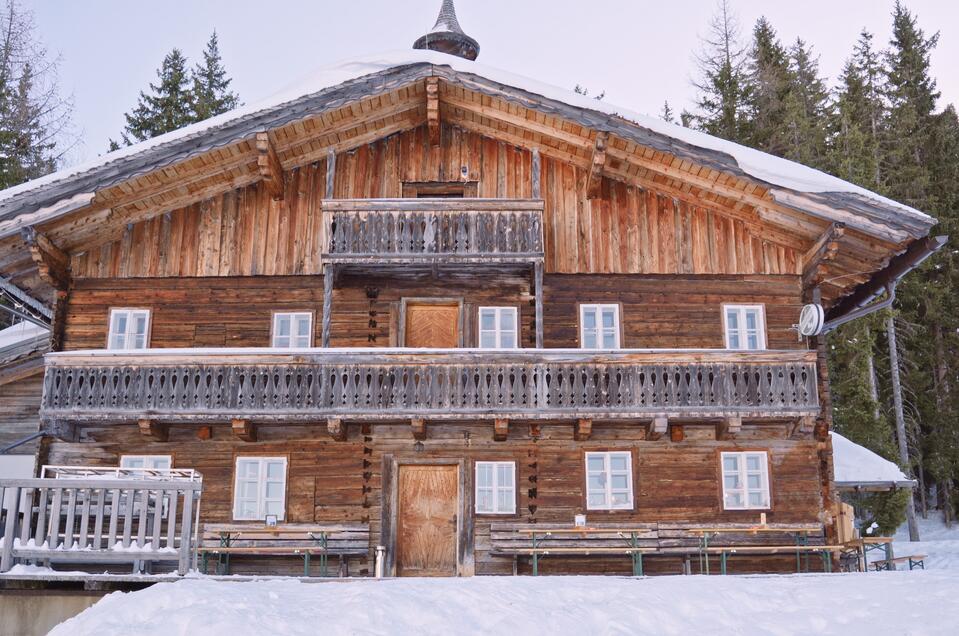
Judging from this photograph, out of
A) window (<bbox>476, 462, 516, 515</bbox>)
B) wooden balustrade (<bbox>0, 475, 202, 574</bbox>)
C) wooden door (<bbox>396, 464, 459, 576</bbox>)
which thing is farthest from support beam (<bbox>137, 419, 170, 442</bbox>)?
wooden balustrade (<bbox>0, 475, 202, 574</bbox>)

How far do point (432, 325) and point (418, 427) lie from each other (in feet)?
9.13

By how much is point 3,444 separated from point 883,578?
63.7ft

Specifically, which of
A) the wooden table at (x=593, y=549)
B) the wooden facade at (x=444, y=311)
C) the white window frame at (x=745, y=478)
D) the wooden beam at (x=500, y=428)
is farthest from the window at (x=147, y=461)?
the white window frame at (x=745, y=478)

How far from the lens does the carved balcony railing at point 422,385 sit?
19938 mm

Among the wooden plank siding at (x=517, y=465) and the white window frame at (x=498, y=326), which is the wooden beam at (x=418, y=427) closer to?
the wooden plank siding at (x=517, y=465)

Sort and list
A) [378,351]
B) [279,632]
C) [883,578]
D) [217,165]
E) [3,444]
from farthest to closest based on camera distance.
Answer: [3,444] → [217,165] → [378,351] → [883,578] → [279,632]

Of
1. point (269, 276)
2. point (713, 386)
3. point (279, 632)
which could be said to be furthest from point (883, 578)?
point (269, 276)

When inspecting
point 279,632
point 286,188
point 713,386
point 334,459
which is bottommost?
point 279,632

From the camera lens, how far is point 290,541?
797 inches

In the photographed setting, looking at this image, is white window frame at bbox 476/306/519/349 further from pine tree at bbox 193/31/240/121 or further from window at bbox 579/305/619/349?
pine tree at bbox 193/31/240/121

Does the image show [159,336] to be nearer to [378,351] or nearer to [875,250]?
[378,351]

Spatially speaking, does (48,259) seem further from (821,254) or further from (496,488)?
(821,254)

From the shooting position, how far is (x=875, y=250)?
20.9 metres

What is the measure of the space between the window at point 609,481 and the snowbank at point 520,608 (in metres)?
7.46
